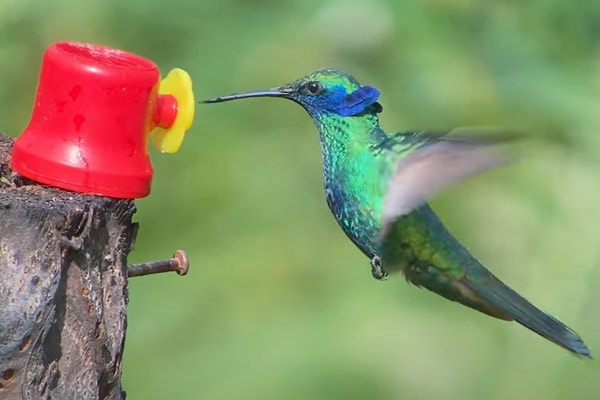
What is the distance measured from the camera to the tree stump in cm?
221

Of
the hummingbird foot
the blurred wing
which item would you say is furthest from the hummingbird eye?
the hummingbird foot

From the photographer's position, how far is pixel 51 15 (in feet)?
15.0

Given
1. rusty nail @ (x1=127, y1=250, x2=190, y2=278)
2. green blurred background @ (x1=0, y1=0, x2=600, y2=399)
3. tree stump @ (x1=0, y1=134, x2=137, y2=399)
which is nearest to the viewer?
tree stump @ (x1=0, y1=134, x2=137, y2=399)

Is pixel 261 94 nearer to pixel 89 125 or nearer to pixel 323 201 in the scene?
pixel 89 125

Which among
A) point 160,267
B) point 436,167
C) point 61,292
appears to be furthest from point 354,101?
point 61,292

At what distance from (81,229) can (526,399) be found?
7.37 ft

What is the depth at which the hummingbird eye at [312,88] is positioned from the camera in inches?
113

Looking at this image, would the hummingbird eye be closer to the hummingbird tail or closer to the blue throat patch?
the blue throat patch

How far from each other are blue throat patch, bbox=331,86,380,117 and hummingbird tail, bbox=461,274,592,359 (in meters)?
0.49

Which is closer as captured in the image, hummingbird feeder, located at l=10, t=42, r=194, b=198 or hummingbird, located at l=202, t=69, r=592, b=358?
hummingbird feeder, located at l=10, t=42, r=194, b=198

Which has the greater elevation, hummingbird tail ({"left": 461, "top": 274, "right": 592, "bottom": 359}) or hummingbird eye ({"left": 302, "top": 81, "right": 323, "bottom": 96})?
hummingbird eye ({"left": 302, "top": 81, "right": 323, "bottom": 96})

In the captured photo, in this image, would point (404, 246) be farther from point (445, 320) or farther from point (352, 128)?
point (445, 320)

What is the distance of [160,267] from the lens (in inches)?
103

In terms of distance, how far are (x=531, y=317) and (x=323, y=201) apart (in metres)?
1.79
